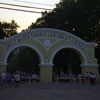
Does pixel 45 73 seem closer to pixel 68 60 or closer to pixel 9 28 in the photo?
pixel 68 60

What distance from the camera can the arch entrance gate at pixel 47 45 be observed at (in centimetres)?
2259

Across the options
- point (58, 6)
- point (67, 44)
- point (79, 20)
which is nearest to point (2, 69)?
point (67, 44)

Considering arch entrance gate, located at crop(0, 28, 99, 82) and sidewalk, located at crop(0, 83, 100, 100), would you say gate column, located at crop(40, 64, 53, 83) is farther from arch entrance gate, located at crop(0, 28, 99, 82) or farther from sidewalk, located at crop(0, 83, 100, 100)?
sidewalk, located at crop(0, 83, 100, 100)

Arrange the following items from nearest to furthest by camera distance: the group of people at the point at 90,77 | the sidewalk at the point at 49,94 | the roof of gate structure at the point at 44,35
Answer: the sidewalk at the point at 49,94 < the group of people at the point at 90,77 < the roof of gate structure at the point at 44,35

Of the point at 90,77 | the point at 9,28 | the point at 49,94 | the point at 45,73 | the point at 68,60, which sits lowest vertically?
the point at 49,94

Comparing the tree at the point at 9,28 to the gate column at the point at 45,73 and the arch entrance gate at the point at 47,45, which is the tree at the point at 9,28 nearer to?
the arch entrance gate at the point at 47,45

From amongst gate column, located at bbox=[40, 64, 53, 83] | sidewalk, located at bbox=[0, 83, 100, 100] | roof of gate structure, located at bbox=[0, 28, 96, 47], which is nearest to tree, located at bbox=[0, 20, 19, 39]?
roof of gate structure, located at bbox=[0, 28, 96, 47]

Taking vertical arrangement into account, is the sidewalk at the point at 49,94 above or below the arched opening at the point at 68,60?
below

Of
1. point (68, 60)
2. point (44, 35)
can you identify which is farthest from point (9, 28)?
point (44, 35)

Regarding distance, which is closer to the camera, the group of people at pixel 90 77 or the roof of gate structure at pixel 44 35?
the group of people at pixel 90 77

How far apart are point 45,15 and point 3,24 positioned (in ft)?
28.8

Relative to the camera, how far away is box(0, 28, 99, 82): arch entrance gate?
22.6m

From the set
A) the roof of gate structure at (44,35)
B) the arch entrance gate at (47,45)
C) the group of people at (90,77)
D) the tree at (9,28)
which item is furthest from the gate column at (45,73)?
the tree at (9,28)

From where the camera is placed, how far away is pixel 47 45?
928 inches
